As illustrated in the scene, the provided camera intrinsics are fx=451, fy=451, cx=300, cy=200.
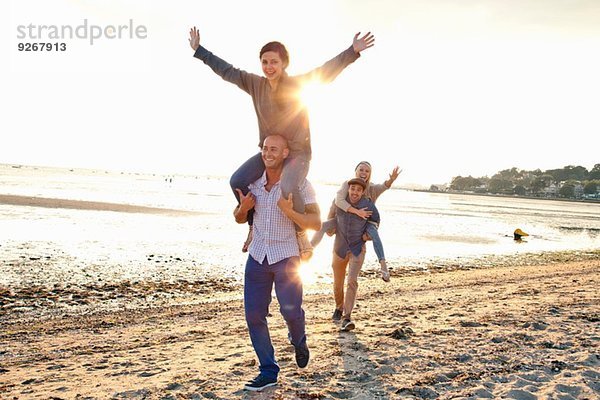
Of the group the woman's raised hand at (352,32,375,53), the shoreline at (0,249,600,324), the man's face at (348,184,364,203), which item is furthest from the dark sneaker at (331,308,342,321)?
the woman's raised hand at (352,32,375,53)

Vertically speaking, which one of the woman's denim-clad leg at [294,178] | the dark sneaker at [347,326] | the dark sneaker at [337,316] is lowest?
the dark sneaker at [337,316]

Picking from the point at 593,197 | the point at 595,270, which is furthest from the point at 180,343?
the point at 593,197

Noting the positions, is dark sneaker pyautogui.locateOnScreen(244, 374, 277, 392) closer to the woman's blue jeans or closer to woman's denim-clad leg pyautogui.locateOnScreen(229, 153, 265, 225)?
the woman's blue jeans

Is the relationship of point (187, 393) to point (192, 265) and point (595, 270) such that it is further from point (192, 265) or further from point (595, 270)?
point (595, 270)

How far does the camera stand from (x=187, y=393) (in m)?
4.66

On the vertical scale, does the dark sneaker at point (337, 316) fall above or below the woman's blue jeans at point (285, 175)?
below

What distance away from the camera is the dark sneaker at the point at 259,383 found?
466 centimetres

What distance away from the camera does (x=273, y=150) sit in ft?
14.2

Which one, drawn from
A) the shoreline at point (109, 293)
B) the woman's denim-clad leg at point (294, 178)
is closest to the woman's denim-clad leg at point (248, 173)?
the woman's denim-clad leg at point (294, 178)

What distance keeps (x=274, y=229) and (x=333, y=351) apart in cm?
251

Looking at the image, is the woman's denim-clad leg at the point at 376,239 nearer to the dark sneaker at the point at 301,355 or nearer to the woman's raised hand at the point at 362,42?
the dark sneaker at the point at 301,355

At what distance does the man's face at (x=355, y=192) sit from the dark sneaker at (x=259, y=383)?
3595mm

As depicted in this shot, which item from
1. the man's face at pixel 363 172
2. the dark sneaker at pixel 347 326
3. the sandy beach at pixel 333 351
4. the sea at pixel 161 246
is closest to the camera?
the sandy beach at pixel 333 351

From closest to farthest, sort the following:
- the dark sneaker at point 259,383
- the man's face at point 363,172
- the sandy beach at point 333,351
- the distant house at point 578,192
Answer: the dark sneaker at point 259,383 → the sandy beach at point 333,351 → the man's face at point 363,172 → the distant house at point 578,192
